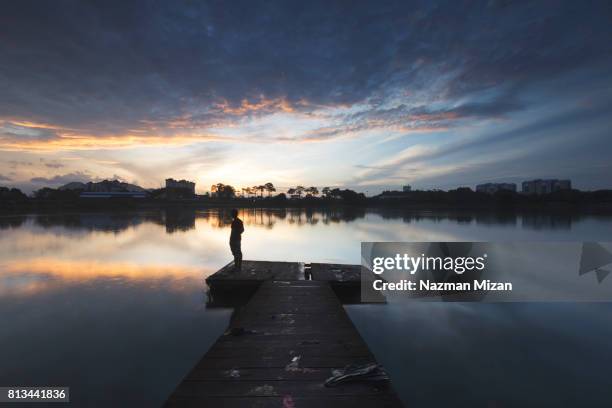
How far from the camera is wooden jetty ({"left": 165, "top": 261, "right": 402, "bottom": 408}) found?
3768mm

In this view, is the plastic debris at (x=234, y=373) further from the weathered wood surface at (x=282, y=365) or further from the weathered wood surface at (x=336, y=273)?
the weathered wood surface at (x=336, y=273)

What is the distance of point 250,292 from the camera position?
11.2 m

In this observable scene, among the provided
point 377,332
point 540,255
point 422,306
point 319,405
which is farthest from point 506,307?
point 540,255

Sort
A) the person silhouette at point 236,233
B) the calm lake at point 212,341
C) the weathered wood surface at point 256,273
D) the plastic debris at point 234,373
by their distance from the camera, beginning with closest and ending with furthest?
1. the plastic debris at point 234,373
2. the calm lake at point 212,341
3. the person silhouette at point 236,233
4. the weathered wood surface at point 256,273

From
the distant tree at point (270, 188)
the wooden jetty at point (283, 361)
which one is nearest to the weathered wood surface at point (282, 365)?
the wooden jetty at point (283, 361)

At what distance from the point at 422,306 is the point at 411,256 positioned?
30.6 feet

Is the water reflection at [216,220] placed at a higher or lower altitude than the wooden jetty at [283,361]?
lower

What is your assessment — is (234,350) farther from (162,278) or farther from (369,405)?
(162,278)

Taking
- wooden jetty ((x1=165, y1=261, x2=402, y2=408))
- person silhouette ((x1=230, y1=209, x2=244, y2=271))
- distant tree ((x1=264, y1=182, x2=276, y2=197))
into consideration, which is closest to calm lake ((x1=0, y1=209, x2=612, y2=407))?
wooden jetty ((x1=165, y1=261, x2=402, y2=408))

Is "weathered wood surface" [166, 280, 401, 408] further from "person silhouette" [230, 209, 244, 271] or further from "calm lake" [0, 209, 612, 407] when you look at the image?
"person silhouette" [230, 209, 244, 271]

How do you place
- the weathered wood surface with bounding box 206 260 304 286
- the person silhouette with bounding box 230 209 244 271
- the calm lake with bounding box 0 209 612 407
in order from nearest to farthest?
the calm lake with bounding box 0 209 612 407 < the person silhouette with bounding box 230 209 244 271 < the weathered wood surface with bounding box 206 260 304 286

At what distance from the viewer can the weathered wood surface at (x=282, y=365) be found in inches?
148

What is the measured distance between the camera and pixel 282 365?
15.1ft

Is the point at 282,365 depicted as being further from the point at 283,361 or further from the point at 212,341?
the point at 212,341
